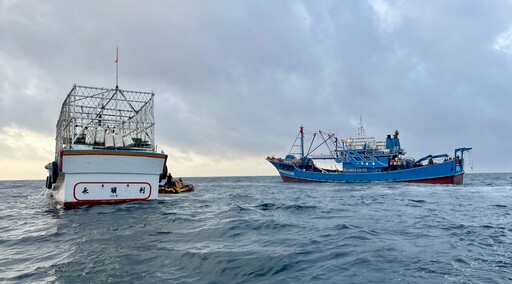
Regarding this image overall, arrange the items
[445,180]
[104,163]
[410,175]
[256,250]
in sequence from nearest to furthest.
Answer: [256,250] → [104,163] → [445,180] → [410,175]

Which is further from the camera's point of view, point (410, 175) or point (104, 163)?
point (410, 175)

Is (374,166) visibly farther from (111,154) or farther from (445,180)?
(111,154)

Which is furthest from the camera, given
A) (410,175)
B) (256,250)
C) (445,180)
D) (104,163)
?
(410,175)

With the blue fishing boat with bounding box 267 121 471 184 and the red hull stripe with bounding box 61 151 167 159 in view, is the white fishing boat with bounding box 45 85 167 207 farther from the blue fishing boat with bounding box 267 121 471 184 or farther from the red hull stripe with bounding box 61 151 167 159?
the blue fishing boat with bounding box 267 121 471 184

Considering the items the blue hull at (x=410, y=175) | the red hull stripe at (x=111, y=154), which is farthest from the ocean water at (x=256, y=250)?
the blue hull at (x=410, y=175)

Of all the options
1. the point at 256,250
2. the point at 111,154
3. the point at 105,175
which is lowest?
the point at 256,250

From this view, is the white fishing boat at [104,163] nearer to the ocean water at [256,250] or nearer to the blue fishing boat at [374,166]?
the ocean water at [256,250]

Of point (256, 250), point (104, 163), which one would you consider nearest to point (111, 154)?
point (104, 163)

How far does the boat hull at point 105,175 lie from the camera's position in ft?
54.8

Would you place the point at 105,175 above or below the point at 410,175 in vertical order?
above

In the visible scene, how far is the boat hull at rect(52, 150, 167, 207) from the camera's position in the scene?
16.7m

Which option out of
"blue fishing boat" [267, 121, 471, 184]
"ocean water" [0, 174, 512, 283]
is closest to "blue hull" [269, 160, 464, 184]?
"blue fishing boat" [267, 121, 471, 184]

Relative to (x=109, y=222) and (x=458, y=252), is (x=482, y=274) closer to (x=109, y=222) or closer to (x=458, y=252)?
(x=458, y=252)

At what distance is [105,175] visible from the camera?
57.3ft
